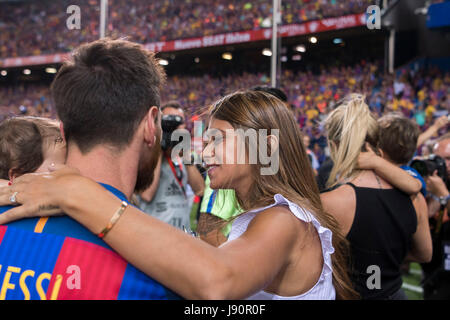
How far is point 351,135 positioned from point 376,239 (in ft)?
1.47

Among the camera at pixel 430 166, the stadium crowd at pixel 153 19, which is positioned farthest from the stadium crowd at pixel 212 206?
the stadium crowd at pixel 153 19

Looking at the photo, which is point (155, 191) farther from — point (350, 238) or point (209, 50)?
point (209, 50)

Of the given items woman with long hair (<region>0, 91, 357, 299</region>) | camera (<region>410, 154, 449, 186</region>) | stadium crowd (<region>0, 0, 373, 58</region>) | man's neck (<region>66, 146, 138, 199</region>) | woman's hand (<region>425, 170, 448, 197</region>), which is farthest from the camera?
stadium crowd (<region>0, 0, 373, 58</region>)

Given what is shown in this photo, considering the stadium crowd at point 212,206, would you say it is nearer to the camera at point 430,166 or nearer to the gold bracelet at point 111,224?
the gold bracelet at point 111,224

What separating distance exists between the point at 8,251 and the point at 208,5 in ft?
28.6

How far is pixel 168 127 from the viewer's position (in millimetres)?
2754

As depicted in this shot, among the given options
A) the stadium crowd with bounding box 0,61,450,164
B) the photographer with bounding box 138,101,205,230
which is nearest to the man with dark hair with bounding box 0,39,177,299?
the photographer with bounding box 138,101,205,230

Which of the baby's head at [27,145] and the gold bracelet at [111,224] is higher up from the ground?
the baby's head at [27,145]

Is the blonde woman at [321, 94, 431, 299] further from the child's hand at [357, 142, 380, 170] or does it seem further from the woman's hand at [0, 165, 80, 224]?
the woman's hand at [0, 165, 80, 224]

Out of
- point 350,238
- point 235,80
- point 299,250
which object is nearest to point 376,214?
point 350,238

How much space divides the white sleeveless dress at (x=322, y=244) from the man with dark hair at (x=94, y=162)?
30cm

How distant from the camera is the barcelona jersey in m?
0.78

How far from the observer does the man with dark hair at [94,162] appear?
0.78m

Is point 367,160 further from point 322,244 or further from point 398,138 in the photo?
point 322,244
